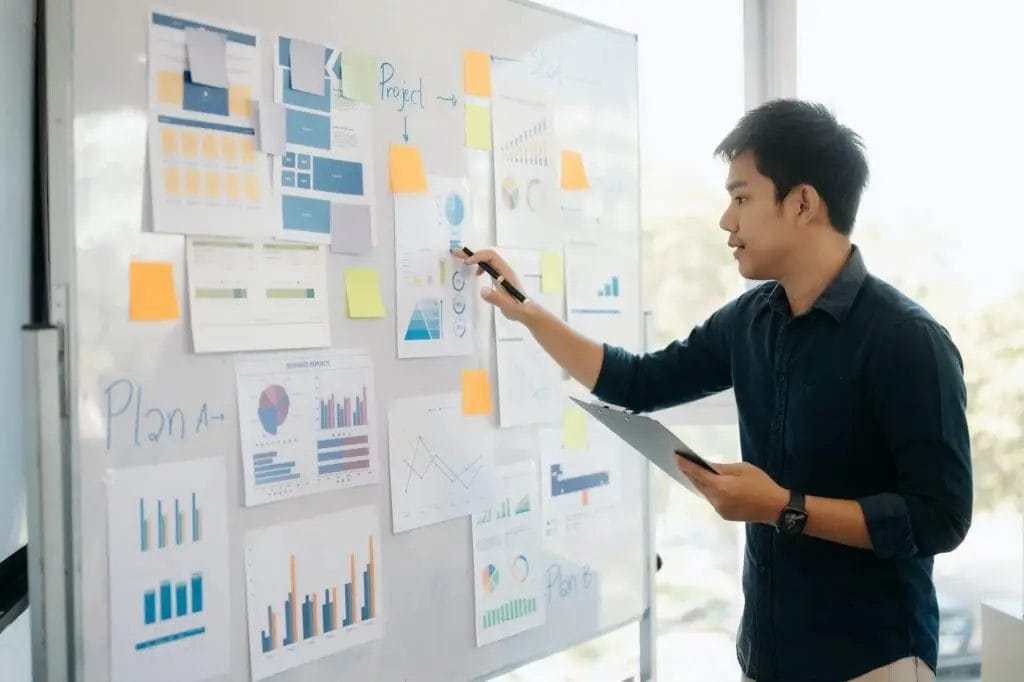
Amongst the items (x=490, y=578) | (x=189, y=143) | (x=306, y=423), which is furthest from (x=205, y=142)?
(x=490, y=578)

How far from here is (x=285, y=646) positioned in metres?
1.34

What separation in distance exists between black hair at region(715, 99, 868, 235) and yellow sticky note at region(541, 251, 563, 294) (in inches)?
17.9

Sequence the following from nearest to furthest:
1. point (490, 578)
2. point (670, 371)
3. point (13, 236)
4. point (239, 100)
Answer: point (13, 236) < point (239, 100) < point (490, 578) < point (670, 371)

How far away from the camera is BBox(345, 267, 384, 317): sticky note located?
4.66 ft

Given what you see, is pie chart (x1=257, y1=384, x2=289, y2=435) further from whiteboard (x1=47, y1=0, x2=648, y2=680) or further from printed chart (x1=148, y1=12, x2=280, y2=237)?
printed chart (x1=148, y1=12, x2=280, y2=237)

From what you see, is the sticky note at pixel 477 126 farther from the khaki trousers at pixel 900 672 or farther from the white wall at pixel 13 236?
the khaki trousers at pixel 900 672

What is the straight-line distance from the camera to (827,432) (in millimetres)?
1464

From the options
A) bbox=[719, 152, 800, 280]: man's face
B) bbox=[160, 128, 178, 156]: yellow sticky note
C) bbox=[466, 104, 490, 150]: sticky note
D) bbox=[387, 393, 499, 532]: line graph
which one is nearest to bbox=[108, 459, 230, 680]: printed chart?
bbox=[387, 393, 499, 532]: line graph

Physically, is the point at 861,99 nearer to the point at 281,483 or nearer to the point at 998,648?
the point at 998,648

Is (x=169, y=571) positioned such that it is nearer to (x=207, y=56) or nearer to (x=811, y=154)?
(x=207, y=56)

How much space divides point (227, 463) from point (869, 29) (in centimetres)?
222

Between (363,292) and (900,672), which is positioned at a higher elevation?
(363,292)

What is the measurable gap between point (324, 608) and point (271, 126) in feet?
2.57

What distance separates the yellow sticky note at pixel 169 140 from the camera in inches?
47.6
